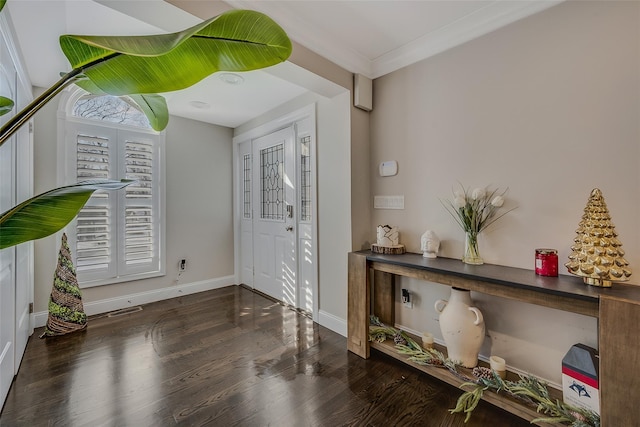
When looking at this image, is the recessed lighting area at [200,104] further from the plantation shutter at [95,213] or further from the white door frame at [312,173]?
the plantation shutter at [95,213]

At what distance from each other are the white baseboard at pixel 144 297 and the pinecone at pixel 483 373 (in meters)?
3.21

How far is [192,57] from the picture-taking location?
2.70 ft

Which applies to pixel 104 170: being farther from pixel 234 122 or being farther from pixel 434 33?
pixel 434 33

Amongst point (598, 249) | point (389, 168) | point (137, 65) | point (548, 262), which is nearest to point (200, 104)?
point (389, 168)

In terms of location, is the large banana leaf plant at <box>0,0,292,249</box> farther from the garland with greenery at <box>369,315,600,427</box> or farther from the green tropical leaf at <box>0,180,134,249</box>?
the garland with greenery at <box>369,315,600,427</box>

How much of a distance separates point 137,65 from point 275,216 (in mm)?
2687

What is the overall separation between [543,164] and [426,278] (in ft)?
3.17

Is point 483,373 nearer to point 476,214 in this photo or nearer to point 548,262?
point 548,262

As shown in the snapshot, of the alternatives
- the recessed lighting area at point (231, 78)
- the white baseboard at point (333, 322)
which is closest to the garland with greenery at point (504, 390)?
the white baseboard at point (333, 322)

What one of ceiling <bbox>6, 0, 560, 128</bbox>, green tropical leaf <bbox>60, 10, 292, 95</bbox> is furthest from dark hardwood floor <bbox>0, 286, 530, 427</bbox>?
ceiling <bbox>6, 0, 560, 128</bbox>

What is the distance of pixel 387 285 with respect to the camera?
2.36m

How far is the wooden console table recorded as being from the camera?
115 cm

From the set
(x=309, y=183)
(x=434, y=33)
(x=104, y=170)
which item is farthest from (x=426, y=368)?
(x=104, y=170)

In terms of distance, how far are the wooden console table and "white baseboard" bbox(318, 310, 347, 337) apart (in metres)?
0.26
